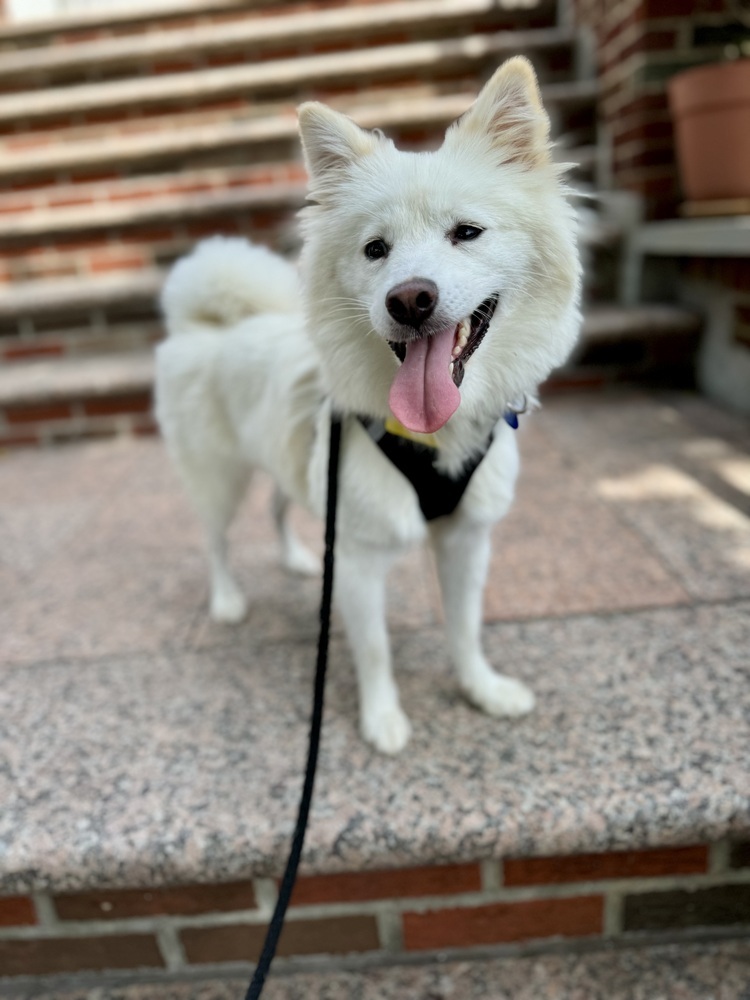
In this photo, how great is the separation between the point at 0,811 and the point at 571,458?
7.04 feet

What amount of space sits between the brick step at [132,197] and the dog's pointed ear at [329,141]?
99.7 inches

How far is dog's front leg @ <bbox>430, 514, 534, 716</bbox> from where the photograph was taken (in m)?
1.37

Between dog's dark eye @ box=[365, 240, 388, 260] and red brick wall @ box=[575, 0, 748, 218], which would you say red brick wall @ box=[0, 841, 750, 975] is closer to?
dog's dark eye @ box=[365, 240, 388, 260]

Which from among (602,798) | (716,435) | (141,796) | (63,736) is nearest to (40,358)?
(63,736)

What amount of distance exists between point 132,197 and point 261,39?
44.2 inches

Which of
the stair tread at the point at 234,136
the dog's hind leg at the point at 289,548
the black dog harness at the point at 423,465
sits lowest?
the dog's hind leg at the point at 289,548

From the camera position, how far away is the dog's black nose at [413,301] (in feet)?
3.16

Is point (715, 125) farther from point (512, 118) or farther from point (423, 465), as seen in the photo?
point (423, 465)

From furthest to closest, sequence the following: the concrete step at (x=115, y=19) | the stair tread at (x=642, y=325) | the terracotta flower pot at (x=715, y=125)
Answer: the concrete step at (x=115, y=19) → the stair tread at (x=642, y=325) → the terracotta flower pot at (x=715, y=125)

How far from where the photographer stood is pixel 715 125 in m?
2.63

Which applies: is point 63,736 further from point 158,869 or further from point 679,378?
point 679,378

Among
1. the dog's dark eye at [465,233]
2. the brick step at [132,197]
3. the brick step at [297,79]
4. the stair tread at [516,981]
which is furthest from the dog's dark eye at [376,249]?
the brick step at [297,79]

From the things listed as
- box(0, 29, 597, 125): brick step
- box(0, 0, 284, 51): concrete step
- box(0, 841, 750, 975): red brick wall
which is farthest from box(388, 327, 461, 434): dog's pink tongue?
Answer: box(0, 0, 284, 51): concrete step

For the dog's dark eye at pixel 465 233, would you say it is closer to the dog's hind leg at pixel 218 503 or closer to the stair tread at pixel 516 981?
the dog's hind leg at pixel 218 503
